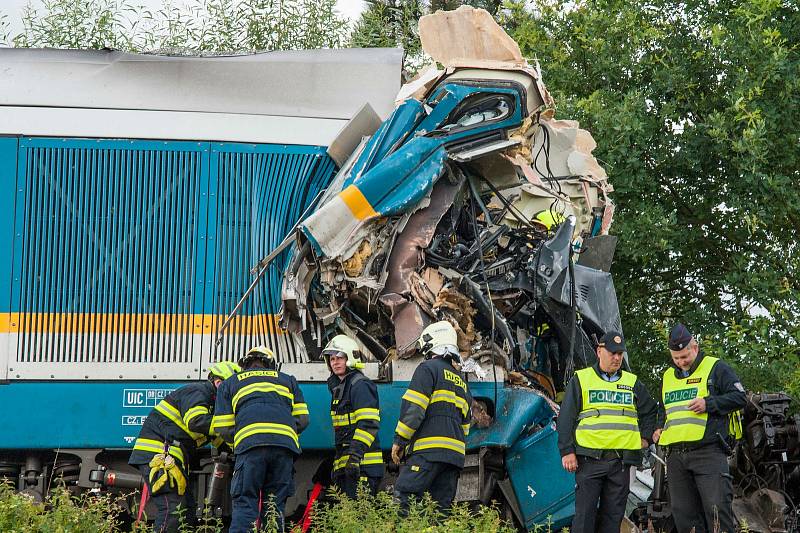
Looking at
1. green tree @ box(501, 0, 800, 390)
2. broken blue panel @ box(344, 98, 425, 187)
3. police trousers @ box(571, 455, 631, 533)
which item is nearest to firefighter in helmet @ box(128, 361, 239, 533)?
broken blue panel @ box(344, 98, 425, 187)

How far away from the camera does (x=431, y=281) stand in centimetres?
796

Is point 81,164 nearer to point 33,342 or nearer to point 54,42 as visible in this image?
point 33,342

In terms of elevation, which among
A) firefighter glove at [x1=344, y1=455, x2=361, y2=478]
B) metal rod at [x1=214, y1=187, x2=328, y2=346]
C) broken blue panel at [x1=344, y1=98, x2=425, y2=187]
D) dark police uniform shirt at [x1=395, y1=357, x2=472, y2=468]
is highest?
broken blue panel at [x1=344, y1=98, x2=425, y2=187]

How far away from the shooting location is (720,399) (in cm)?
714

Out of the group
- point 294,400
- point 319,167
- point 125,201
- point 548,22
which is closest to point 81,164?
point 125,201

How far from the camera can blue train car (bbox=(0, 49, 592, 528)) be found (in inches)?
300

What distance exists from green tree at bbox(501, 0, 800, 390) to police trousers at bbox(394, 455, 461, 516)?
4681mm

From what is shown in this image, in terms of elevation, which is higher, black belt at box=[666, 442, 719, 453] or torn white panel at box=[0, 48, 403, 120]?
torn white panel at box=[0, 48, 403, 120]

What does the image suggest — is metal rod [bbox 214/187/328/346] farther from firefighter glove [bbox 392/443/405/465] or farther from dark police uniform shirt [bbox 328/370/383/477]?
firefighter glove [bbox 392/443/405/465]

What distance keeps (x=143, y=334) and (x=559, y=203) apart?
3460 millimetres

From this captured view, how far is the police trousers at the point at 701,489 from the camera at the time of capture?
7172 mm

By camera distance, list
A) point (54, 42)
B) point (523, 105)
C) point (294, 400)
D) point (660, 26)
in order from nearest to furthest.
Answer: point (294, 400) < point (523, 105) < point (660, 26) < point (54, 42)

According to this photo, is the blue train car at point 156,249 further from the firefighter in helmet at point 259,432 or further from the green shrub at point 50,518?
the green shrub at point 50,518

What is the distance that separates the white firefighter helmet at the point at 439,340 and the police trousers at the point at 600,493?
1109 millimetres
